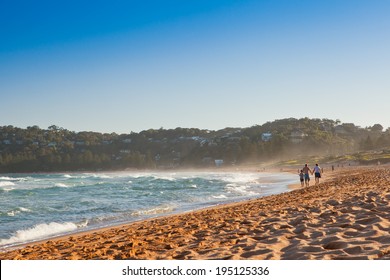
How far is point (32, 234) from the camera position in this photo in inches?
421

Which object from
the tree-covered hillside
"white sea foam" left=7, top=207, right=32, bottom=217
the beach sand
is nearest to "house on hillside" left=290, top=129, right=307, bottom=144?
the tree-covered hillside

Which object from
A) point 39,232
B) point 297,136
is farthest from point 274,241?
point 297,136

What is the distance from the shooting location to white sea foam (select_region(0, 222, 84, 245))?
32.8ft

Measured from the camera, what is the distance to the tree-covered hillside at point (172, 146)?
121m

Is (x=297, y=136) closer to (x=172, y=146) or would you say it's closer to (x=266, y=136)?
(x=266, y=136)

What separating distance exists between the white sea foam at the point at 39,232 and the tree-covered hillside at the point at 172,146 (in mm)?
103937

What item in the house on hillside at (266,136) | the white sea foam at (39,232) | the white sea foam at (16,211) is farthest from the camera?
the house on hillside at (266,136)

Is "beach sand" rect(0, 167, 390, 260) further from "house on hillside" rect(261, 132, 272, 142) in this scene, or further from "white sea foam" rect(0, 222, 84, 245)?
"house on hillside" rect(261, 132, 272, 142)

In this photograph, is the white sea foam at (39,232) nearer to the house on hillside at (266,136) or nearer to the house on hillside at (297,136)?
the house on hillside at (297,136)

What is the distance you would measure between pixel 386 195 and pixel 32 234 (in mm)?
9871

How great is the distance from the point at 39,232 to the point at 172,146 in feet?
489

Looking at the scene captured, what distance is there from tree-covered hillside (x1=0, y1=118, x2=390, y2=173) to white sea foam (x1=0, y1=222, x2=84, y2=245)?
341 feet

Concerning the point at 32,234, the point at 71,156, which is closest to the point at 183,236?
the point at 32,234

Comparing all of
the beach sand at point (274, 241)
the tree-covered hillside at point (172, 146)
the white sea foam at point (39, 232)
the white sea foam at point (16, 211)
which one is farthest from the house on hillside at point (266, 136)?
the beach sand at point (274, 241)
